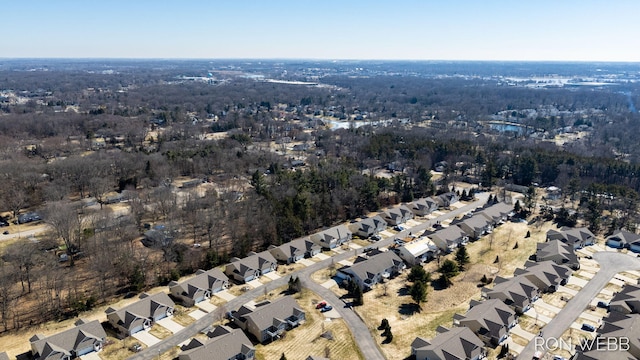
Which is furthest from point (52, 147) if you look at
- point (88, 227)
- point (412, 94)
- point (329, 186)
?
point (412, 94)

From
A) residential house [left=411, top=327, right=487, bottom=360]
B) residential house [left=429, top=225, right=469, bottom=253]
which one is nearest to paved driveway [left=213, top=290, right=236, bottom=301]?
residential house [left=411, top=327, right=487, bottom=360]

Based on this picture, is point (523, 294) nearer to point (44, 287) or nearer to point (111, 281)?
point (111, 281)

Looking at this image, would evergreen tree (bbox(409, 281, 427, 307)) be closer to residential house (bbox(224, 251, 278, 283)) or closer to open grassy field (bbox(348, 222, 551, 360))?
open grassy field (bbox(348, 222, 551, 360))

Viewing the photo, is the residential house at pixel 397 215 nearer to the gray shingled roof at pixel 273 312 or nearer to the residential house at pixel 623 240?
the residential house at pixel 623 240

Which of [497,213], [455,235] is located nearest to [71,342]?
[455,235]

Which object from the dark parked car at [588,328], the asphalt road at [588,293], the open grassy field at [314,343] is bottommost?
the open grassy field at [314,343]

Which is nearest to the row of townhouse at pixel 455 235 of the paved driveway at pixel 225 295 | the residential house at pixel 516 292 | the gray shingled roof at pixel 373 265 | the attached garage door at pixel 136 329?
the gray shingled roof at pixel 373 265

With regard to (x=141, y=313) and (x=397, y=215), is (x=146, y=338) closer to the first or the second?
(x=141, y=313)
